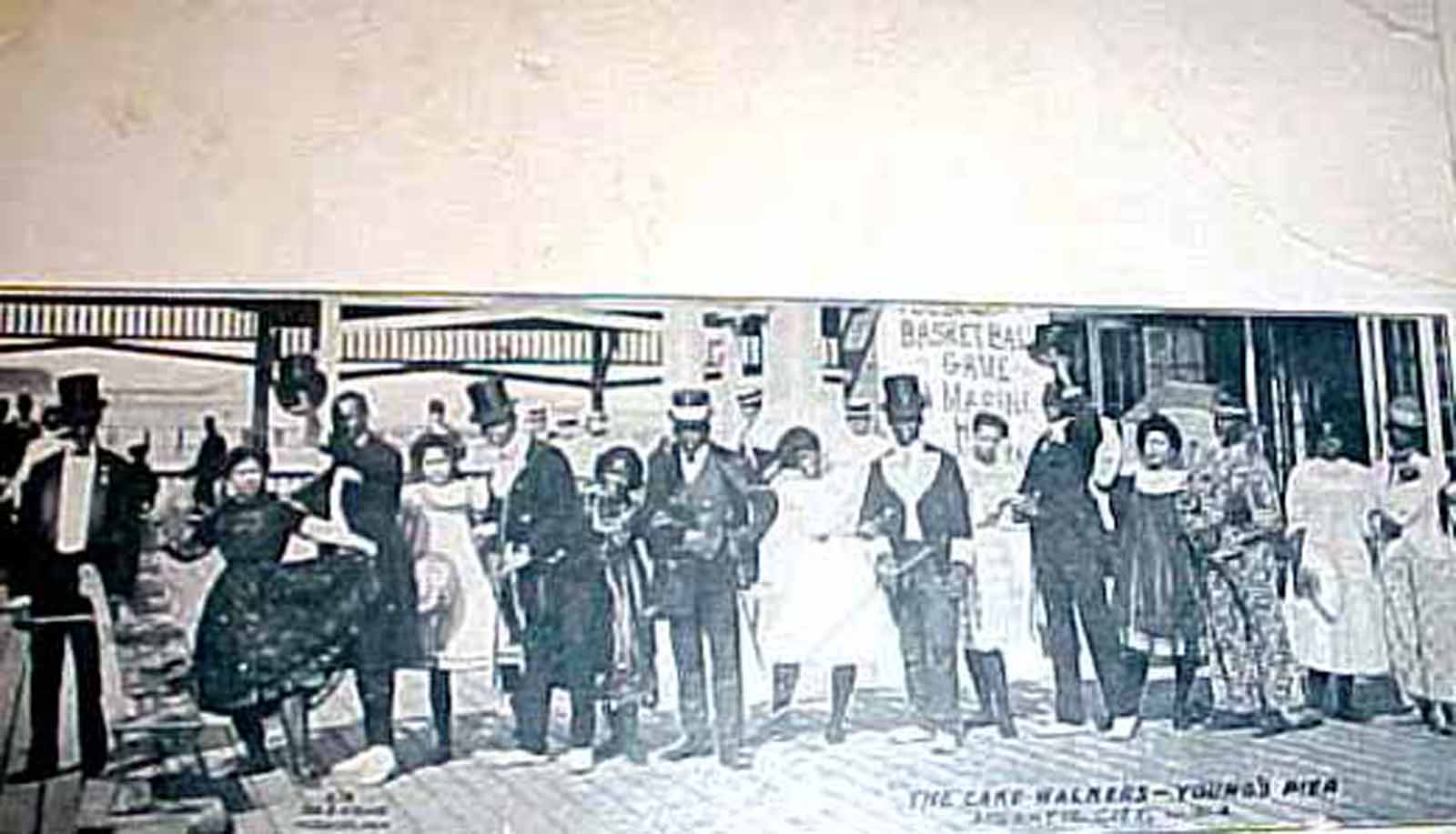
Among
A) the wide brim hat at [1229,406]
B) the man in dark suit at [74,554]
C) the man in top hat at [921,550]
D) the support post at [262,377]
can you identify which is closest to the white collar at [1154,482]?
the wide brim hat at [1229,406]

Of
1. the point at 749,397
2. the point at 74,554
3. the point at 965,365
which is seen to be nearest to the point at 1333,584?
the point at 965,365

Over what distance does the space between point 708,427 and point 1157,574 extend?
0.58 m

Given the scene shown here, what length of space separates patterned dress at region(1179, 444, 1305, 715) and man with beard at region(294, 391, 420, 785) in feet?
3.16

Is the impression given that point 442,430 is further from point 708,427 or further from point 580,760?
point 580,760

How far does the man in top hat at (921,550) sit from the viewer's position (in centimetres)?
196

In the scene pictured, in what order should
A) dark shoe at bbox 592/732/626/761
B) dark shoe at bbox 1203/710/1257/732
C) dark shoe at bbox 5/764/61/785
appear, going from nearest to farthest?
dark shoe at bbox 5/764/61/785 → dark shoe at bbox 592/732/626/761 → dark shoe at bbox 1203/710/1257/732

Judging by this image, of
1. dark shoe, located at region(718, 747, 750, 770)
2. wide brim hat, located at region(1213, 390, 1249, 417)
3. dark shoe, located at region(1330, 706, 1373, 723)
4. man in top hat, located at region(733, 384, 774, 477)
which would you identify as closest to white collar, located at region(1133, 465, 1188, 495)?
wide brim hat, located at region(1213, 390, 1249, 417)

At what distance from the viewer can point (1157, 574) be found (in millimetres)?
2037

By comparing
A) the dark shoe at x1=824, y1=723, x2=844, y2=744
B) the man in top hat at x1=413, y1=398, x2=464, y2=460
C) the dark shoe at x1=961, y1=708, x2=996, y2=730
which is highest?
the man in top hat at x1=413, y1=398, x2=464, y2=460

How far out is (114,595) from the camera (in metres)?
1.85

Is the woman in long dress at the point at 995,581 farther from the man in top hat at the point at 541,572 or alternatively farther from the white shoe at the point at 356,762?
the white shoe at the point at 356,762

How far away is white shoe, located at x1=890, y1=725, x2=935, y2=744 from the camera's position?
1.95 meters

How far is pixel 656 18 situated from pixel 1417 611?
4.01ft

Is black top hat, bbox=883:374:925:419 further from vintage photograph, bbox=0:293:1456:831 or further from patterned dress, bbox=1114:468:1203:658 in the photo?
patterned dress, bbox=1114:468:1203:658
